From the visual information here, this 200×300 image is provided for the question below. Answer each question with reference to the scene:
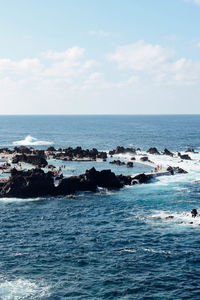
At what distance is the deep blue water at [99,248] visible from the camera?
39375 millimetres

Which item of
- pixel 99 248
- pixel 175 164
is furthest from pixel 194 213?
pixel 175 164

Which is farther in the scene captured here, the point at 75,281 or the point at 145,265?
the point at 145,265

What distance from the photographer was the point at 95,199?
255ft

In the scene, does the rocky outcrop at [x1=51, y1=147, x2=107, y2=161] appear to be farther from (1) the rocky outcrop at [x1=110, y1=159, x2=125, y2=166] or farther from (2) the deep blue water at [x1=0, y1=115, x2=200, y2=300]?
(2) the deep blue water at [x1=0, y1=115, x2=200, y2=300]

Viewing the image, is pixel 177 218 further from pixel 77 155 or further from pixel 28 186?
pixel 77 155

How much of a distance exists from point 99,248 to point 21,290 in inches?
564

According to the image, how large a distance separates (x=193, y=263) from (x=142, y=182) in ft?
160

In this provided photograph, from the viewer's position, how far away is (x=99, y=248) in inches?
1976

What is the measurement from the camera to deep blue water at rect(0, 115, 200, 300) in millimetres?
39375

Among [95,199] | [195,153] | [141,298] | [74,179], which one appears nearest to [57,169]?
[74,179]

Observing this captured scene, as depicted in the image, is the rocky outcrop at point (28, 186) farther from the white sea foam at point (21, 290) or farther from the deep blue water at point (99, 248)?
the white sea foam at point (21, 290)

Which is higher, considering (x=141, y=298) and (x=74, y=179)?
(x=74, y=179)

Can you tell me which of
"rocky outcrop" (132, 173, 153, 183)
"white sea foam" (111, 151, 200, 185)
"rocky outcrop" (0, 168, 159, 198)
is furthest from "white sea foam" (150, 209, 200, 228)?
"white sea foam" (111, 151, 200, 185)

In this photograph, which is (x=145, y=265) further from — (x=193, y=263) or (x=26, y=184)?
(x=26, y=184)
